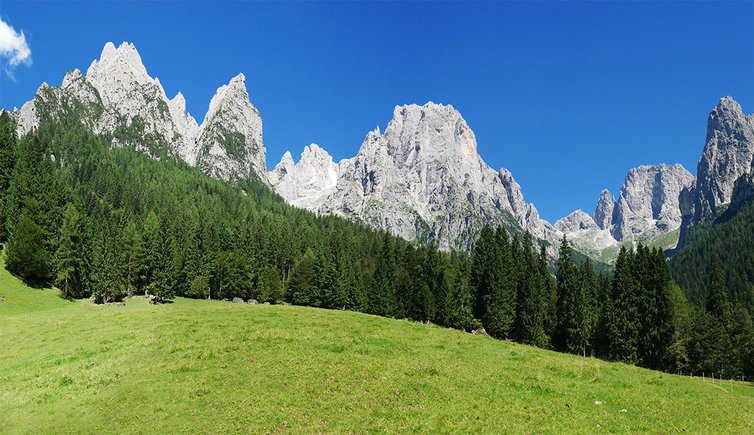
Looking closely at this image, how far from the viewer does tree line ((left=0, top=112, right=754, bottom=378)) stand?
8250cm

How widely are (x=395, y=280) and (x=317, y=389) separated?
10622cm

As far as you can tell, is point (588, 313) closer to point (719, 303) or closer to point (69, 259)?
point (719, 303)

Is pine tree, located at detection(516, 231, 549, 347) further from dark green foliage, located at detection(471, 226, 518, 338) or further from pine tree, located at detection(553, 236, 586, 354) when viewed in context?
pine tree, located at detection(553, 236, 586, 354)

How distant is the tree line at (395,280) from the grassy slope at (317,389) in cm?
5884

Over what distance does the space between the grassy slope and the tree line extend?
58.8 m

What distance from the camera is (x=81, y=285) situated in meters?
88.0

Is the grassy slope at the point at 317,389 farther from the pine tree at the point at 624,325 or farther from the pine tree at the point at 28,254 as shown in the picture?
the pine tree at the point at 624,325

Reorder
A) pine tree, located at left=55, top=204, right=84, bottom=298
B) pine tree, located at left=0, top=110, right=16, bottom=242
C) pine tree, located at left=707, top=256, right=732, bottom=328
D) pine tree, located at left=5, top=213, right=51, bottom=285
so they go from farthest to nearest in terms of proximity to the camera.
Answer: pine tree, located at left=707, top=256, right=732, bottom=328 → pine tree, located at left=0, top=110, right=16, bottom=242 → pine tree, located at left=55, top=204, right=84, bottom=298 → pine tree, located at left=5, top=213, right=51, bottom=285

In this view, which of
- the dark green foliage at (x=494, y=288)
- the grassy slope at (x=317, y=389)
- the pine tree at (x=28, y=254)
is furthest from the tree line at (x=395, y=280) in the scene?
the grassy slope at (x=317, y=389)

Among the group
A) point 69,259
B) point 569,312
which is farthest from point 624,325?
point 69,259

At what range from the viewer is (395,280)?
5039 inches

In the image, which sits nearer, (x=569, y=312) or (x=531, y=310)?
(x=569, y=312)

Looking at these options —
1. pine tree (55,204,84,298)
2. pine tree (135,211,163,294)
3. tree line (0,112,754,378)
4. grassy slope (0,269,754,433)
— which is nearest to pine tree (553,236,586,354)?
tree line (0,112,754,378)

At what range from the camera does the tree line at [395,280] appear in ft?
271
